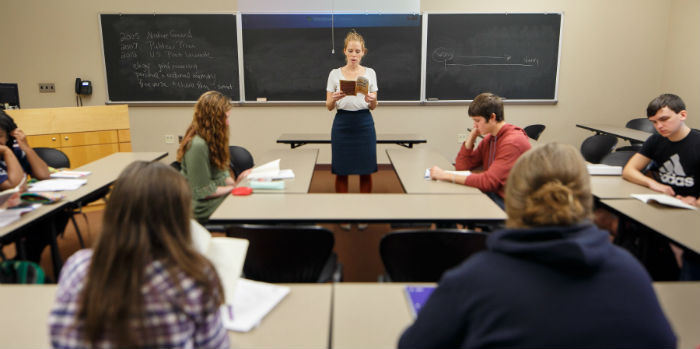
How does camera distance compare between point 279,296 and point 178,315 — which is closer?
point 178,315

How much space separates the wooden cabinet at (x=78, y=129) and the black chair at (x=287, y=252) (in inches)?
137

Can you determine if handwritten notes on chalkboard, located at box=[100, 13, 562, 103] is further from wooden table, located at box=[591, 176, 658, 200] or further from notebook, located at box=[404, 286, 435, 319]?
notebook, located at box=[404, 286, 435, 319]

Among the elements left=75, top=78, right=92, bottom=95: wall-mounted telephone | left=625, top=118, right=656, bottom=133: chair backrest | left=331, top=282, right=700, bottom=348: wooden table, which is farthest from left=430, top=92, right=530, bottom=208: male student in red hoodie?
left=75, top=78, right=92, bottom=95: wall-mounted telephone

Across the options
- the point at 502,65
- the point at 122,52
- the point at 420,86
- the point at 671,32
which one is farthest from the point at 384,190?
the point at 671,32

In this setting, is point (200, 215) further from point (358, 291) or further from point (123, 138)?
point (123, 138)

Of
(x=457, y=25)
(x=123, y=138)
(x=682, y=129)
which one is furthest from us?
(x=457, y=25)

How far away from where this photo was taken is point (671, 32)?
221 inches

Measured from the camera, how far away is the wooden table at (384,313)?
125cm

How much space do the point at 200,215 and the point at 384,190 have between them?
275cm

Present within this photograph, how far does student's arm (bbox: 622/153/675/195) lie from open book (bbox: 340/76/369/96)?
185 cm

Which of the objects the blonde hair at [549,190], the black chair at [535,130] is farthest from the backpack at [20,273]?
the black chair at [535,130]

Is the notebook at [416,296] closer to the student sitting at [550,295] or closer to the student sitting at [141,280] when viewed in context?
the student sitting at [550,295]

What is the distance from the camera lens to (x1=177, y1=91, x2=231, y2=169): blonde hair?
106 inches

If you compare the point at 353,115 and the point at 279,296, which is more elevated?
the point at 353,115
